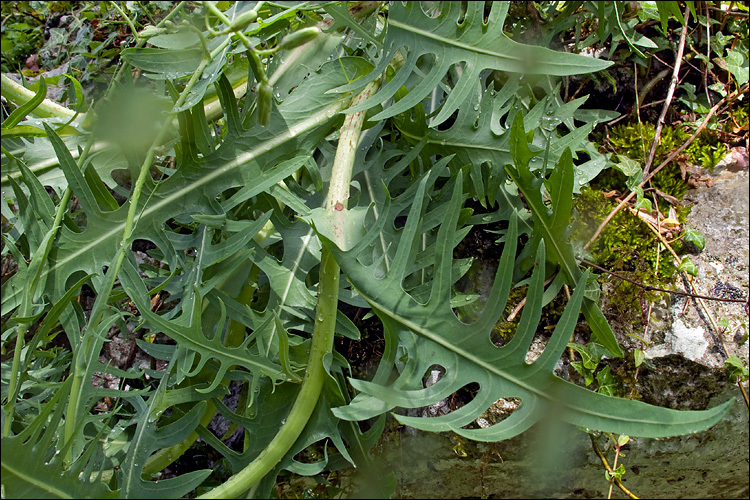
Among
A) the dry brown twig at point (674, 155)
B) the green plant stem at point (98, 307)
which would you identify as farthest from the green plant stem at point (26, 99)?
the dry brown twig at point (674, 155)

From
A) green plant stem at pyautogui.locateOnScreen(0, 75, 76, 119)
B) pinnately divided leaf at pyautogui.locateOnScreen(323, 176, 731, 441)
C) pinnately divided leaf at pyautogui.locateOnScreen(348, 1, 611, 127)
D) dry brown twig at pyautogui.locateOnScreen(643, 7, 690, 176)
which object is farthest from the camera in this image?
dry brown twig at pyautogui.locateOnScreen(643, 7, 690, 176)

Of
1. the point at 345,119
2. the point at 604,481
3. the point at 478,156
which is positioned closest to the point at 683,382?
the point at 604,481

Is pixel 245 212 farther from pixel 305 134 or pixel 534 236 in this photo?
pixel 534 236

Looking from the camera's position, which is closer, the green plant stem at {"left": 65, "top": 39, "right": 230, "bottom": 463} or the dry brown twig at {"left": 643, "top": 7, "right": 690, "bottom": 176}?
the green plant stem at {"left": 65, "top": 39, "right": 230, "bottom": 463}

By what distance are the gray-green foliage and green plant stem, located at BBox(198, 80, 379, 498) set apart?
0.04 ft

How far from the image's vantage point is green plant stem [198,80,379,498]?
86 centimetres

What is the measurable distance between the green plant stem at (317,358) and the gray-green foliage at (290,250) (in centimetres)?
1

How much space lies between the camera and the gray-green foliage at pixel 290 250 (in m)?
0.82

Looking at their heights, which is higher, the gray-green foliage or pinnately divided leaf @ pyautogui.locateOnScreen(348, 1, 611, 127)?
pinnately divided leaf @ pyautogui.locateOnScreen(348, 1, 611, 127)

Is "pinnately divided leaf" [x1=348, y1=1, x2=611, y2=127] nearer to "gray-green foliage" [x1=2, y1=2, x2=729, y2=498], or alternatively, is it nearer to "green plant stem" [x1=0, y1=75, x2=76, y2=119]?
"gray-green foliage" [x1=2, y1=2, x2=729, y2=498]

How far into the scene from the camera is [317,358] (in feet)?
3.04

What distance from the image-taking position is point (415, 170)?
3.91 feet

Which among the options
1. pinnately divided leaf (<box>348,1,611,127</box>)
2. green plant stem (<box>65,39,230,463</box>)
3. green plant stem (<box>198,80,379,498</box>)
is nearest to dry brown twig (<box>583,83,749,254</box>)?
pinnately divided leaf (<box>348,1,611,127</box>)

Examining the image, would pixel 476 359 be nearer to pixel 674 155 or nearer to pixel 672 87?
pixel 674 155
